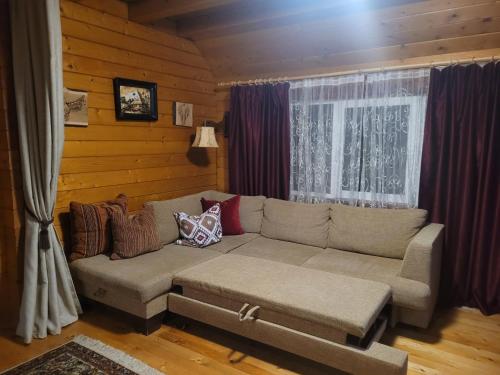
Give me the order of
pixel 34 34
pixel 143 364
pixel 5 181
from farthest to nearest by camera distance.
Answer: pixel 5 181 → pixel 34 34 → pixel 143 364

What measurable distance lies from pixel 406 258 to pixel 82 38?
290 centimetres

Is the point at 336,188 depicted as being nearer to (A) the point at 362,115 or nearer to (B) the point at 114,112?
(A) the point at 362,115

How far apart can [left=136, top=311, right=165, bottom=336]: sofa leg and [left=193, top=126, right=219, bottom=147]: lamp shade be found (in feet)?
5.75

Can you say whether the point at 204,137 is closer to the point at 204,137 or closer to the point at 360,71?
the point at 204,137

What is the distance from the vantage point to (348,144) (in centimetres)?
333

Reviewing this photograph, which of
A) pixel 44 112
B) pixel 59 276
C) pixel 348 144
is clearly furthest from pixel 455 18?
pixel 59 276

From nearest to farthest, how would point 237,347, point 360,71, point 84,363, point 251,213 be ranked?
point 84,363
point 237,347
point 360,71
point 251,213

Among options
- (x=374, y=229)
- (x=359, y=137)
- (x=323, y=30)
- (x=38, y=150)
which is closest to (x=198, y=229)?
(x=38, y=150)

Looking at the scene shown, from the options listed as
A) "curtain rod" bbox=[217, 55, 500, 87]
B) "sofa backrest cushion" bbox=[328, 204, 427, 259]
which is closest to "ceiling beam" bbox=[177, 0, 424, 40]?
"curtain rod" bbox=[217, 55, 500, 87]

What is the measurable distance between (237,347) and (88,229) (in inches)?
55.0

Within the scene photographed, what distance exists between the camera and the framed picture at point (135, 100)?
3.10 meters

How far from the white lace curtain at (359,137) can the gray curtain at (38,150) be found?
217 cm

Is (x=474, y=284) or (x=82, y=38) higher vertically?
(x=82, y=38)

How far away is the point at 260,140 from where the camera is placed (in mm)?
3834
